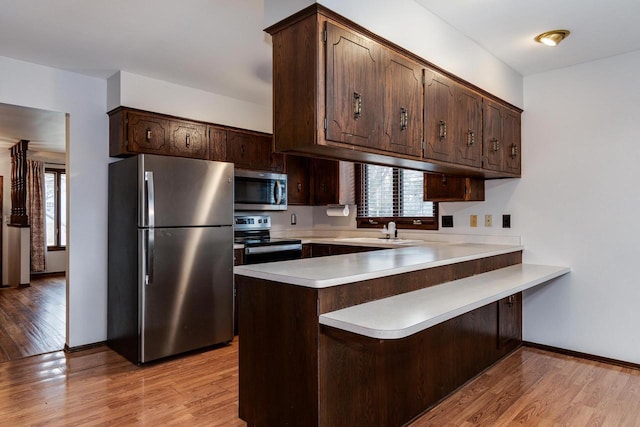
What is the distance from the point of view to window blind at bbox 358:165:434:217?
14.1 feet

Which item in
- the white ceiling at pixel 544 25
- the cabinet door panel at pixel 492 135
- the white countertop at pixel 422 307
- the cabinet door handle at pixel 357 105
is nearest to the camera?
the white countertop at pixel 422 307

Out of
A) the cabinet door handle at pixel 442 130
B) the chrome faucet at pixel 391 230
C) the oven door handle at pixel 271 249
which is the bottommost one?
the oven door handle at pixel 271 249

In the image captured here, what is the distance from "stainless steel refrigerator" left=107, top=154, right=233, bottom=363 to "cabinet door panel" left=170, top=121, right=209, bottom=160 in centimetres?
42

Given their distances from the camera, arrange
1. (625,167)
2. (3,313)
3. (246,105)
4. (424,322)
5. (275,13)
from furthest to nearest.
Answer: (3,313), (246,105), (625,167), (275,13), (424,322)

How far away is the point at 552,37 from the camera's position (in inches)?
107

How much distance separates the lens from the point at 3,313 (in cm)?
482

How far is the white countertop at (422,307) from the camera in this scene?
5.20 feet

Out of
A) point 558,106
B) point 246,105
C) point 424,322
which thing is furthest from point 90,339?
point 558,106

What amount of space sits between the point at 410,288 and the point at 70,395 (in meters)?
2.32

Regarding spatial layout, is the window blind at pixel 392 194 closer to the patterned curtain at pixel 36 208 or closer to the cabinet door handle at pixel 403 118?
the cabinet door handle at pixel 403 118

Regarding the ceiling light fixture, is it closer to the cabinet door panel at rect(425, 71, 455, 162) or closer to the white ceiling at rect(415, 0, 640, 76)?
the white ceiling at rect(415, 0, 640, 76)

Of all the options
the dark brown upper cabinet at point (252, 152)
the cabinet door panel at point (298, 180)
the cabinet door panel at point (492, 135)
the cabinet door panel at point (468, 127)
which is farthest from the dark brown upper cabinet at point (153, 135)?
the cabinet door panel at point (492, 135)

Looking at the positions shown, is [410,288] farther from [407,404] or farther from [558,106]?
[558,106]

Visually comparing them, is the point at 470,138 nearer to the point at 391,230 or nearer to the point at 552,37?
the point at 552,37
